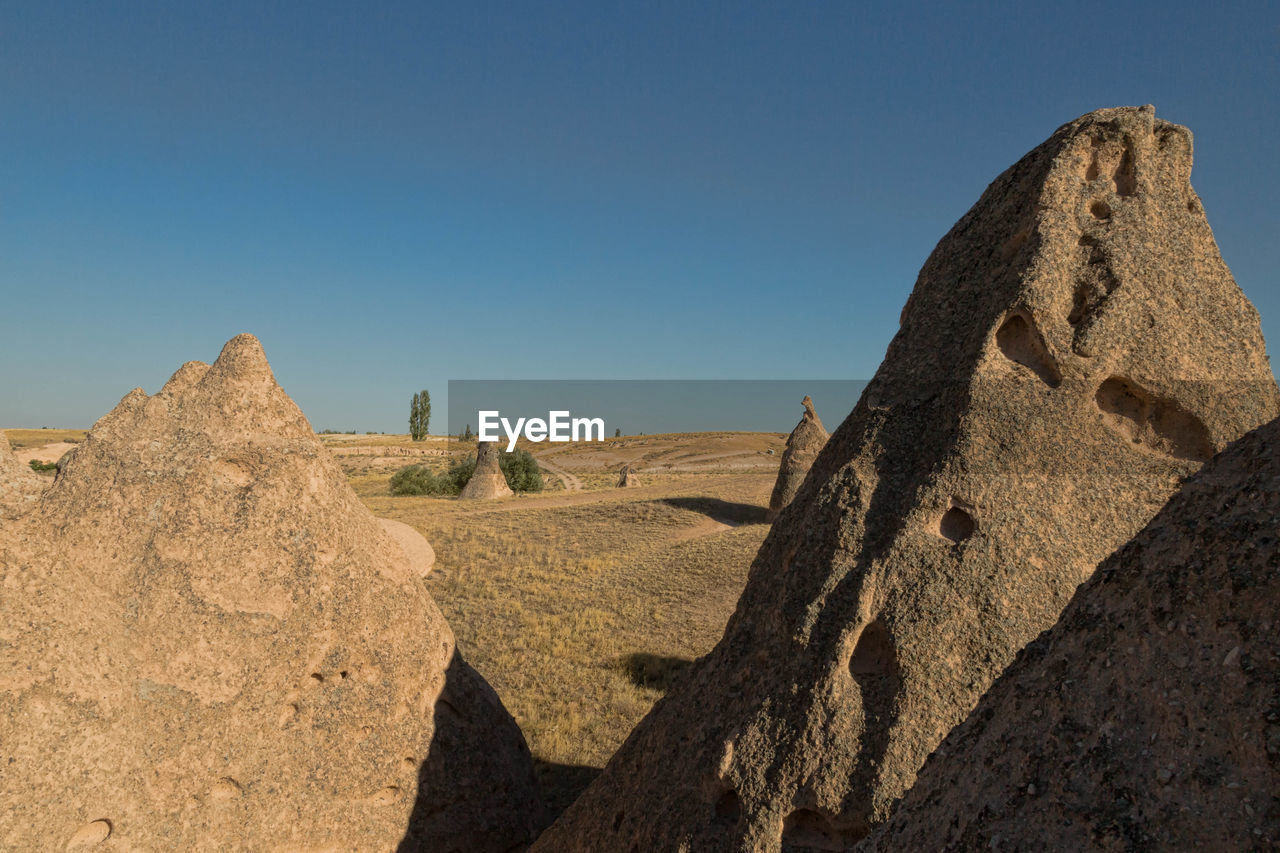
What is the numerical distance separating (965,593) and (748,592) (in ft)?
3.94

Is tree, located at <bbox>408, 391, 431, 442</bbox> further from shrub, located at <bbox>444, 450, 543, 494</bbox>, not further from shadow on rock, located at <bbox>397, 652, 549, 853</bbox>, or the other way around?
shadow on rock, located at <bbox>397, 652, 549, 853</bbox>

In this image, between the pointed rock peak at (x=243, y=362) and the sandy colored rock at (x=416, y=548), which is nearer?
the pointed rock peak at (x=243, y=362)

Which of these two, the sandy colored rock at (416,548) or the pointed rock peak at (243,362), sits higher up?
→ the pointed rock peak at (243,362)

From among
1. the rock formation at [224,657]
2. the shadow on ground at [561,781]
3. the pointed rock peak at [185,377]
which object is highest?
the pointed rock peak at [185,377]

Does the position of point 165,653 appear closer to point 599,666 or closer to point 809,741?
point 809,741

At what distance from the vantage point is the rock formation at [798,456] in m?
19.5

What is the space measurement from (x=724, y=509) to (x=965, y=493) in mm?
19276

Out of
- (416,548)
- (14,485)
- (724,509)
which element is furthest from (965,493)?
(724,509)

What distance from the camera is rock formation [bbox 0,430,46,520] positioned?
4.03 m

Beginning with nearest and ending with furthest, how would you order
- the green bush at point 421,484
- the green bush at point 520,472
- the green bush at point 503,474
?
the green bush at point 421,484 < the green bush at point 503,474 < the green bush at point 520,472

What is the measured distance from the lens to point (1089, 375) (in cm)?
373

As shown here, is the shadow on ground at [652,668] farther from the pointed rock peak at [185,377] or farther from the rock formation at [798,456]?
the rock formation at [798,456]

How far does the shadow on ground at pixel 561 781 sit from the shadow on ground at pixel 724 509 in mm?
14371

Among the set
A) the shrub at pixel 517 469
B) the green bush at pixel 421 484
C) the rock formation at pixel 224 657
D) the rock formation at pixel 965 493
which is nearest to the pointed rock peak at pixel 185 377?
the rock formation at pixel 224 657
